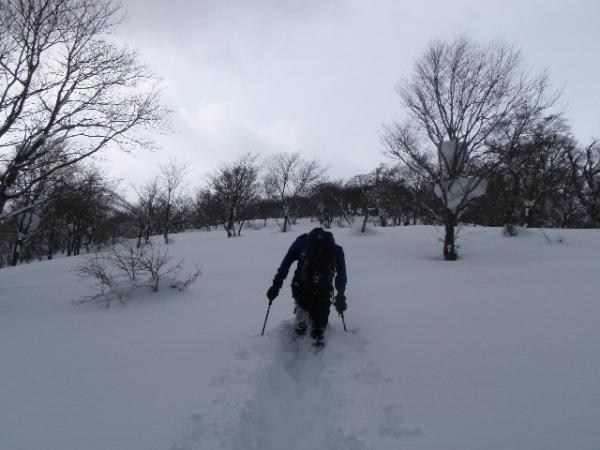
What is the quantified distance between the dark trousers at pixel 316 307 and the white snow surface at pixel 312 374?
0.31m

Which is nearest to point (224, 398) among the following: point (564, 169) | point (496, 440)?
point (496, 440)

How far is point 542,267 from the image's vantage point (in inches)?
352

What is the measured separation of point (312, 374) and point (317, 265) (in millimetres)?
1379

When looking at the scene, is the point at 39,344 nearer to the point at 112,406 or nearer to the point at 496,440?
the point at 112,406

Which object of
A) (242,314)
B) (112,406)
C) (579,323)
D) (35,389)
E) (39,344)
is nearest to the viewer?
(112,406)

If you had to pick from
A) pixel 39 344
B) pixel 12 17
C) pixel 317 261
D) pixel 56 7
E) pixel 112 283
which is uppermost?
pixel 56 7

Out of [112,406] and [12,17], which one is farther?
[12,17]

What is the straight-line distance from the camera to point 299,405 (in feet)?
10.3

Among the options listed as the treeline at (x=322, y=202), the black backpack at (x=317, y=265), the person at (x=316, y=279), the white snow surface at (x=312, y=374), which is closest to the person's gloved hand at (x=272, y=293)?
the person at (x=316, y=279)

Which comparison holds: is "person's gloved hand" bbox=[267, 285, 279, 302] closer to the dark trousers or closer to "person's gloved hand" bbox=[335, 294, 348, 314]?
the dark trousers

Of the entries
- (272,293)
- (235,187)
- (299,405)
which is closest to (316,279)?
(272,293)

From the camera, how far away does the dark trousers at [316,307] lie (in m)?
4.26

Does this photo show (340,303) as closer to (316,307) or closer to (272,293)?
(316,307)

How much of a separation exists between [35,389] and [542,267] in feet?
37.6
